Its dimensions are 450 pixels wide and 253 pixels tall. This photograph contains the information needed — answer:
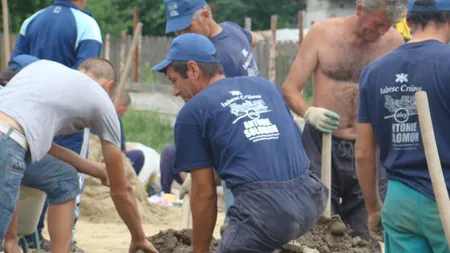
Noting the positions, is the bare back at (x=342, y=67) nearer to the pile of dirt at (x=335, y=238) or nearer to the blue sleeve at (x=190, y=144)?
the pile of dirt at (x=335, y=238)

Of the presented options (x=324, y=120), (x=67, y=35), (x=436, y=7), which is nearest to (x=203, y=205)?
(x=436, y=7)

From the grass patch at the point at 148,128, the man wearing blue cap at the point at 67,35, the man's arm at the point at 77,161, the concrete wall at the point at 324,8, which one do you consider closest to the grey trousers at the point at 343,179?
the man's arm at the point at 77,161

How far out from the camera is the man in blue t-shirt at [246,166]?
527 centimetres

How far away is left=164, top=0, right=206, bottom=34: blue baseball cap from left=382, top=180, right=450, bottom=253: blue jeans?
2.79 metres

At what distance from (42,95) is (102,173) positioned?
1.01 meters

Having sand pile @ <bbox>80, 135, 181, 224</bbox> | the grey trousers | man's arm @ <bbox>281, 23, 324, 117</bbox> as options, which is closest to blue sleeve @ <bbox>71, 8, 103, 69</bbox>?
man's arm @ <bbox>281, 23, 324, 117</bbox>

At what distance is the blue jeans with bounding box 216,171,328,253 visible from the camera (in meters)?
5.25

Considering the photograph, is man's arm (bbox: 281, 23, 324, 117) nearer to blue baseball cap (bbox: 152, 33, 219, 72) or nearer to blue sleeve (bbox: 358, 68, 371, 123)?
blue baseball cap (bbox: 152, 33, 219, 72)

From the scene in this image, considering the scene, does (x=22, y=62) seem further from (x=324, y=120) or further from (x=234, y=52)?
(x=324, y=120)

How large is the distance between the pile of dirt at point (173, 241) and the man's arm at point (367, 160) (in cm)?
201

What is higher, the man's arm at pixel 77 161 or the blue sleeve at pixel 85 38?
the blue sleeve at pixel 85 38

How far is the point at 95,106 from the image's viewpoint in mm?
5758

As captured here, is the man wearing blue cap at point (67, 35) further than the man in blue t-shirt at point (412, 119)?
Yes

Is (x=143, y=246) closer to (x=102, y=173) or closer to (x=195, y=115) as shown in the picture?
(x=102, y=173)
